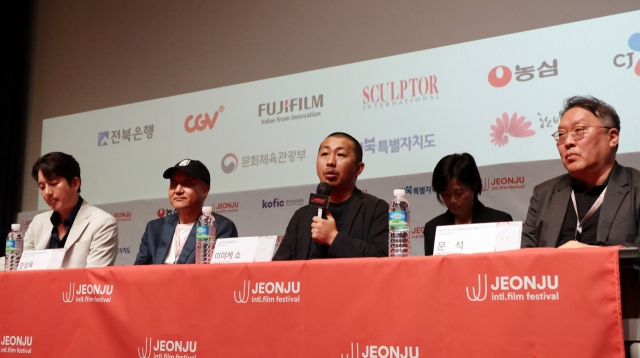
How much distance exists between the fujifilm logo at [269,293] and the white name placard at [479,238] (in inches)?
16.8

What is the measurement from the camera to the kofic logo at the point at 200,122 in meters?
4.50

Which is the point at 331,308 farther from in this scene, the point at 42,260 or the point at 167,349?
the point at 42,260

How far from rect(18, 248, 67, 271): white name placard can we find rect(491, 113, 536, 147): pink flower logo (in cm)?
222

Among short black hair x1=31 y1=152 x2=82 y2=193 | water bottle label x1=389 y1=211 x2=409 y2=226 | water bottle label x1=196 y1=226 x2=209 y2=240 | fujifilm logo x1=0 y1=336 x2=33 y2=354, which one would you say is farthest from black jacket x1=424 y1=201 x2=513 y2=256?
short black hair x1=31 y1=152 x2=82 y2=193

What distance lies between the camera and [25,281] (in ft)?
7.84

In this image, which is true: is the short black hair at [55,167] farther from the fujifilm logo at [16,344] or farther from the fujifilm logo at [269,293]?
the fujifilm logo at [269,293]

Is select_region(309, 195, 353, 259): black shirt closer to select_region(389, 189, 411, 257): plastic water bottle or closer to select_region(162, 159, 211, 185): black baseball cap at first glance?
select_region(389, 189, 411, 257): plastic water bottle

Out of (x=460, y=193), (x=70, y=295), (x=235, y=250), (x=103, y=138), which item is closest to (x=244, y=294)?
(x=235, y=250)

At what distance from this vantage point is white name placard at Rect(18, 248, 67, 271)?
2.40 m

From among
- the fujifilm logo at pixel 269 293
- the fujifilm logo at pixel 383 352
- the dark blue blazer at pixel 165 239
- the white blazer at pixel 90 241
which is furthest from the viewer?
the white blazer at pixel 90 241

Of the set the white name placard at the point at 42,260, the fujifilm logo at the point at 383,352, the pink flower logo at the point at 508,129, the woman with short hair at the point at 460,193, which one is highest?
the pink flower logo at the point at 508,129

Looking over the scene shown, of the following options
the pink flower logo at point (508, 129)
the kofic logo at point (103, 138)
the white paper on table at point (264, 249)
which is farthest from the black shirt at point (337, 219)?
the kofic logo at point (103, 138)

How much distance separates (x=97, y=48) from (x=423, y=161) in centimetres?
328

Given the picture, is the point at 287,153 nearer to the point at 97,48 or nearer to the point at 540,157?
the point at 540,157
